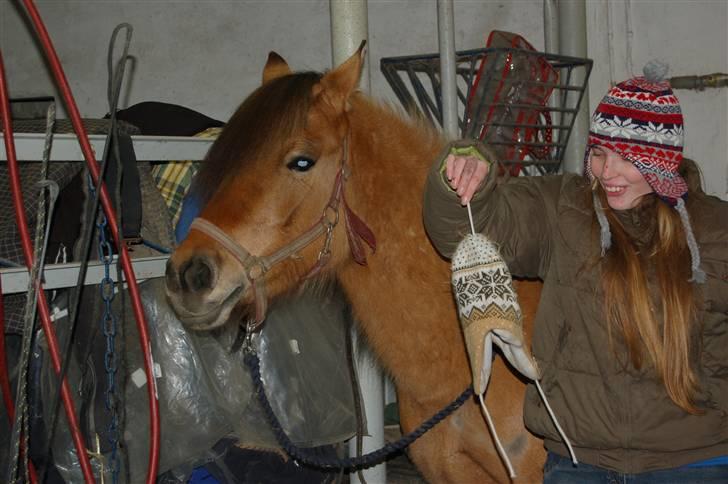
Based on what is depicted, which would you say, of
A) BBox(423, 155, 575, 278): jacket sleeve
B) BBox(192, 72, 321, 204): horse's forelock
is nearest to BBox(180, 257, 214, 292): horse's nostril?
BBox(192, 72, 321, 204): horse's forelock

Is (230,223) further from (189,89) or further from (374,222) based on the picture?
(189,89)

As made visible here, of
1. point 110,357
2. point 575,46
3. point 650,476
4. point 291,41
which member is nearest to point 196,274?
point 110,357

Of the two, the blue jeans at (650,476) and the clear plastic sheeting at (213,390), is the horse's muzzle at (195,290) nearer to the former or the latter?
the clear plastic sheeting at (213,390)

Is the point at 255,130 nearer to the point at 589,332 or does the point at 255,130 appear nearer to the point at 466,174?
the point at 466,174

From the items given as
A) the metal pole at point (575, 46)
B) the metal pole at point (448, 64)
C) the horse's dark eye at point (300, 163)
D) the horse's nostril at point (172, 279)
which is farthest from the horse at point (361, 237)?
the metal pole at point (575, 46)

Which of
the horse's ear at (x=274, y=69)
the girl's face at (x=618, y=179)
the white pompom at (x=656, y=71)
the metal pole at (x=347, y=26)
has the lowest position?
the girl's face at (x=618, y=179)

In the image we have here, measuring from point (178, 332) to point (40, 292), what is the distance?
0.54 meters

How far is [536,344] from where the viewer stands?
64.7 inches

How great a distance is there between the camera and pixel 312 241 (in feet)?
6.39

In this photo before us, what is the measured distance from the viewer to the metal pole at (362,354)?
257 centimetres

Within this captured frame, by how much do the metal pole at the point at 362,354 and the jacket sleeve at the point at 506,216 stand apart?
3.04 feet

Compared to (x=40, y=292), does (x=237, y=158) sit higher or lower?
higher

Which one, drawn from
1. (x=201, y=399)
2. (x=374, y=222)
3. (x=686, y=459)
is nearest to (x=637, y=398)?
(x=686, y=459)

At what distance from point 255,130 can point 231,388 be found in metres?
0.95
